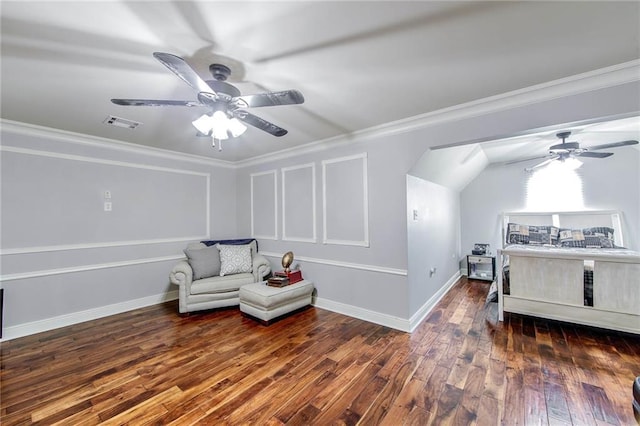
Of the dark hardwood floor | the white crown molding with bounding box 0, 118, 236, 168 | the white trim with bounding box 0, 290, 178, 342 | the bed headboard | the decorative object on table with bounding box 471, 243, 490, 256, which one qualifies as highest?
the white crown molding with bounding box 0, 118, 236, 168

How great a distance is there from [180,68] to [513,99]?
103 inches

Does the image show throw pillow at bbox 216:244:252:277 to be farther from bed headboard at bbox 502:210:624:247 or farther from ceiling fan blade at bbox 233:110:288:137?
bed headboard at bbox 502:210:624:247

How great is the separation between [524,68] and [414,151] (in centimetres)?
115

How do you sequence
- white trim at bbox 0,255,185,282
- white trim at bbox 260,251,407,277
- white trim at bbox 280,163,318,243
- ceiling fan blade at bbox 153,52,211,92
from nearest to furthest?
1. ceiling fan blade at bbox 153,52,211,92
2. white trim at bbox 0,255,185,282
3. white trim at bbox 260,251,407,277
4. white trim at bbox 280,163,318,243

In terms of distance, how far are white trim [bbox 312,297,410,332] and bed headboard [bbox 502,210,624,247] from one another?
11.2 feet

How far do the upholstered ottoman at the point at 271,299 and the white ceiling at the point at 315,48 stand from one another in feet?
6.99

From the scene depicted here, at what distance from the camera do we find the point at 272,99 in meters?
1.72

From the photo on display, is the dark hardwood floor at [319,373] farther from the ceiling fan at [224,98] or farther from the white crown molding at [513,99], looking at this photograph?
the white crown molding at [513,99]

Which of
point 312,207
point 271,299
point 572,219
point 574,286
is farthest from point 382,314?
point 572,219

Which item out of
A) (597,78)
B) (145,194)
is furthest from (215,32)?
(145,194)

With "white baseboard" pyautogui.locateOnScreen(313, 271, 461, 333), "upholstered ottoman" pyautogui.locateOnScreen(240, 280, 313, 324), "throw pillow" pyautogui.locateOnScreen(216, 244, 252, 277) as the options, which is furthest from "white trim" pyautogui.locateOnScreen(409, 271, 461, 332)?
"throw pillow" pyautogui.locateOnScreen(216, 244, 252, 277)

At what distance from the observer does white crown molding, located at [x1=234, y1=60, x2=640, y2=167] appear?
189 centimetres

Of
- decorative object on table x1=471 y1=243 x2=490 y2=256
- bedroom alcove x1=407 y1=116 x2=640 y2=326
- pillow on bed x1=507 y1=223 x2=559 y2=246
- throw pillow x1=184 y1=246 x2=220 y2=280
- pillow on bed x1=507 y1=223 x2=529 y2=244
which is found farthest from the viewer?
decorative object on table x1=471 y1=243 x2=490 y2=256

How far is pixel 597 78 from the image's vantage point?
6.39 feet
